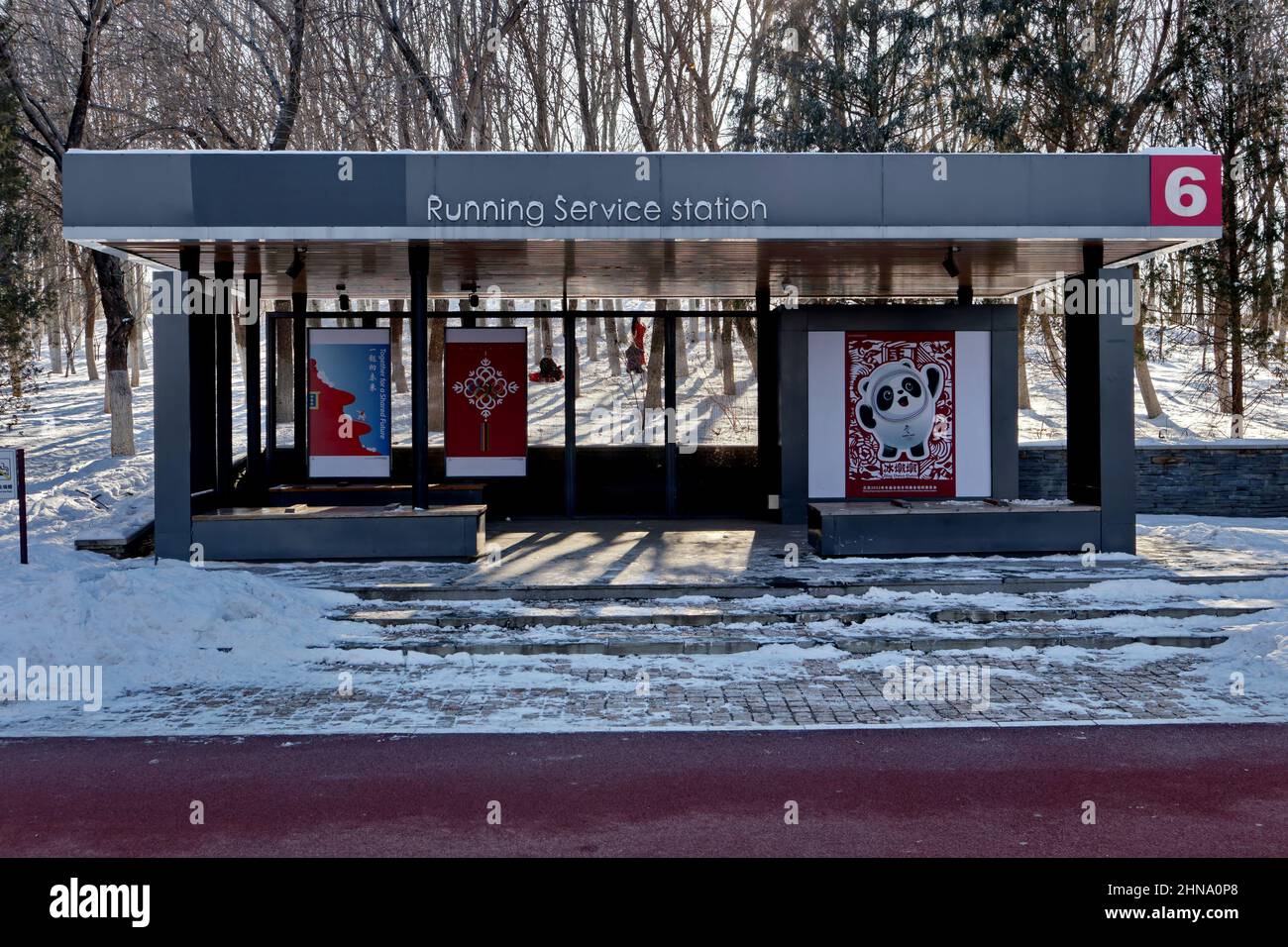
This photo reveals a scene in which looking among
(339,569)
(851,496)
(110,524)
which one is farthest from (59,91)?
(851,496)

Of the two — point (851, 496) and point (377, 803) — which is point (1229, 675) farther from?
point (851, 496)

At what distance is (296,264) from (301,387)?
3.23m

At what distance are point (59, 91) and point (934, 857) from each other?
24737 millimetres

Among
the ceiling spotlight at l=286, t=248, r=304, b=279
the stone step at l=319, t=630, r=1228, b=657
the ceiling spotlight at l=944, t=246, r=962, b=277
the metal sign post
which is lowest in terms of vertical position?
the stone step at l=319, t=630, r=1228, b=657

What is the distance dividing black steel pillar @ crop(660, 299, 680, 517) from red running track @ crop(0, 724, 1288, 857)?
10460mm

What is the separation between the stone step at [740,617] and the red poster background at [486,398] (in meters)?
7.30

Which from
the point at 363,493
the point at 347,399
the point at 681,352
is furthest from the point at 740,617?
the point at 681,352

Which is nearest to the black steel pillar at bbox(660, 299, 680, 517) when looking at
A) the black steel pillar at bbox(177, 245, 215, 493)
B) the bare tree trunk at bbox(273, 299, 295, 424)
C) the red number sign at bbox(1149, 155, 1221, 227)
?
the bare tree trunk at bbox(273, 299, 295, 424)

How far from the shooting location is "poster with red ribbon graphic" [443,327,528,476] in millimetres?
18359

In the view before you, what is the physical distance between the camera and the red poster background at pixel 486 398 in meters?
18.4

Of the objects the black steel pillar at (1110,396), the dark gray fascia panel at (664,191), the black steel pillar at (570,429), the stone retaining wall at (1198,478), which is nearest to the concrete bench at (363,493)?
the black steel pillar at (570,429)

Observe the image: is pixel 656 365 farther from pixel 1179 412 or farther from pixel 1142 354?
pixel 1179 412

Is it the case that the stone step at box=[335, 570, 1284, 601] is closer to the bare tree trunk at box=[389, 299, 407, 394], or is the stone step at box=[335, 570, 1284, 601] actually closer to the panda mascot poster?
the panda mascot poster

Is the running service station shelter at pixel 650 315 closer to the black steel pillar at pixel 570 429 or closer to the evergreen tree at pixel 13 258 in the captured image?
the black steel pillar at pixel 570 429
